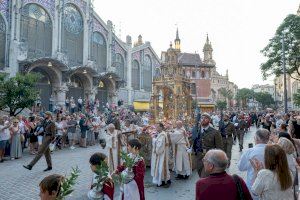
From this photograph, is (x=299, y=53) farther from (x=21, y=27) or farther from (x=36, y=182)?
(x=36, y=182)

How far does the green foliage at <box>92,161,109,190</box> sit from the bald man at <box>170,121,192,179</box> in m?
6.22

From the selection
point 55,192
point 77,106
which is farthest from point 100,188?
point 77,106

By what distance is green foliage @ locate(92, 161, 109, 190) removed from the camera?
4.12 meters

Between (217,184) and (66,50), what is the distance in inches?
1161

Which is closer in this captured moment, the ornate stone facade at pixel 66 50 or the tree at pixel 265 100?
the ornate stone facade at pixel 66 50

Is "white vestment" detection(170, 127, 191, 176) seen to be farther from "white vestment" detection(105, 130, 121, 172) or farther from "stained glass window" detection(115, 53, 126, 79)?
"stained glass window" detection(115, 53, 126, 79)

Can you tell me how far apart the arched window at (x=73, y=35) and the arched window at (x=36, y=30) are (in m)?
1.96

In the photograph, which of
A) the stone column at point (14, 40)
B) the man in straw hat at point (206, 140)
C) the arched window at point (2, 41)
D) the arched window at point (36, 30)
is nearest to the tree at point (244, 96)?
the arched window at point (36, 30)

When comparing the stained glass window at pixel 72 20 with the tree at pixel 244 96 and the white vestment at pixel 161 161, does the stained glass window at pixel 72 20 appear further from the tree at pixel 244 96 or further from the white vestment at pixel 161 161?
the tree at pixel 244 96

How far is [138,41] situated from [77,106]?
32.3 metres

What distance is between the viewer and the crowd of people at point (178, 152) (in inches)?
139

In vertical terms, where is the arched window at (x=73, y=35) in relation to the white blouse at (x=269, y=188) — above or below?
above

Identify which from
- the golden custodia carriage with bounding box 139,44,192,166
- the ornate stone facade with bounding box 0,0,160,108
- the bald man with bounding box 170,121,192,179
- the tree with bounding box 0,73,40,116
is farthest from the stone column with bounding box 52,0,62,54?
the bald man with bounding box 170,121,192,179

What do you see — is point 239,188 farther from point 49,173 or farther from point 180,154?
point 49,173
